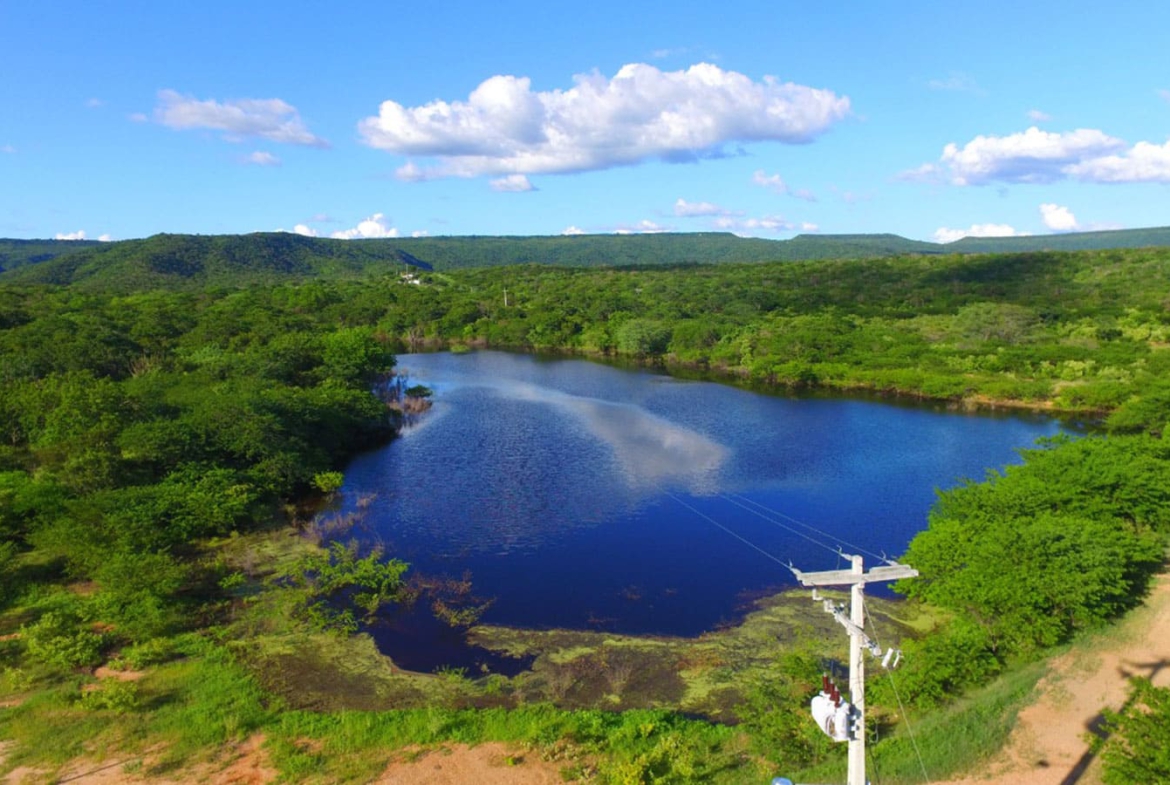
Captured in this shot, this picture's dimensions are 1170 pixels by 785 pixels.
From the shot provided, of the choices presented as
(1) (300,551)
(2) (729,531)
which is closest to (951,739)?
(2) (729,531)

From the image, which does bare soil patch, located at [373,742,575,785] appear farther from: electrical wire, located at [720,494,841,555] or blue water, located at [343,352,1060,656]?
electrical wire, located at [720,494,841,555]

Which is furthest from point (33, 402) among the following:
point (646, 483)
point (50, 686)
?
point (646, 483)

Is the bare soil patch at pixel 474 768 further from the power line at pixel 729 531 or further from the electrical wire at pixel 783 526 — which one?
the electrical wire at pixel 783 526

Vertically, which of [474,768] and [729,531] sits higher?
[474,768]

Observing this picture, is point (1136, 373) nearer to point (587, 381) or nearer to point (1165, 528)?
point (1165, 528)

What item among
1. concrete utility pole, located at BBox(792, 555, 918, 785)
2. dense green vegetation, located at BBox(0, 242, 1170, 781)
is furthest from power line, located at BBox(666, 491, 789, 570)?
concrete utility pole, located at BBox(792, 555, 918, 785)

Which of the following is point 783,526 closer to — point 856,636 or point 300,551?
point 300,551
